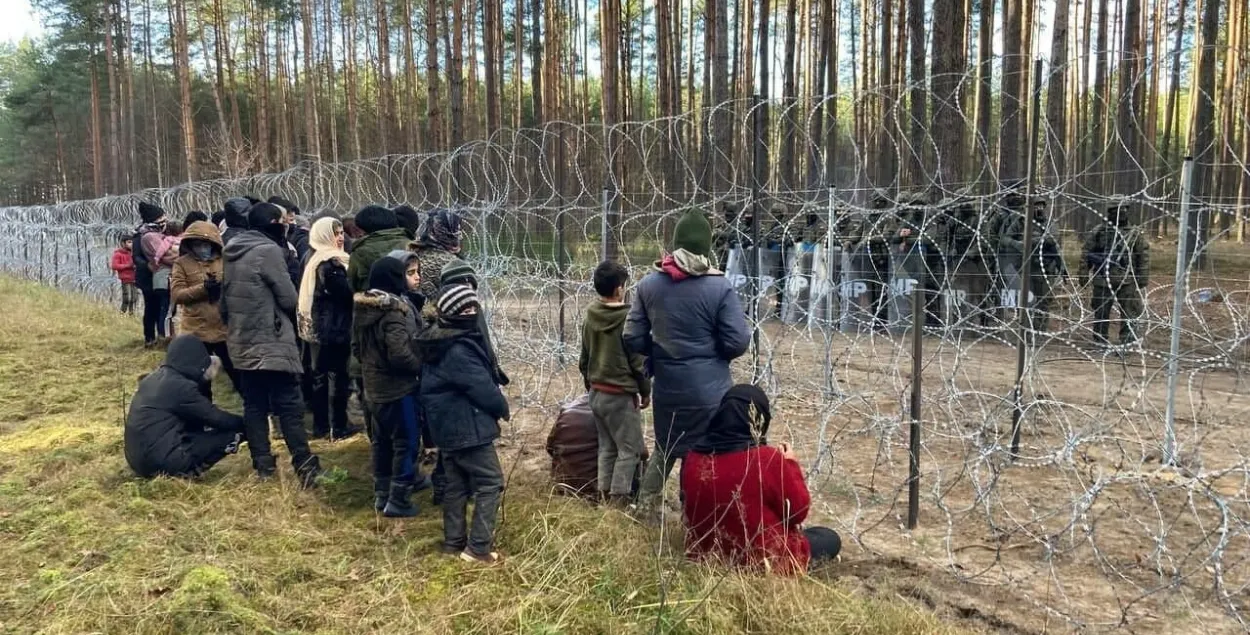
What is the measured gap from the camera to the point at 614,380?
384cm

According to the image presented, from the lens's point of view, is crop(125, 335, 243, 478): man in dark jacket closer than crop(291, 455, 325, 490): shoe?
Yes

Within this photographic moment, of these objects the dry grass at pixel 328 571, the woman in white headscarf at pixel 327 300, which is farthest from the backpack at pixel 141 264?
the woman in white headscarf at pixel 327 300

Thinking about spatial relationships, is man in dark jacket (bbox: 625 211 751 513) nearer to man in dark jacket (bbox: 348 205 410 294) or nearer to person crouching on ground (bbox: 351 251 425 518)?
person crouching on ground (bbox: 351 251 425 518)

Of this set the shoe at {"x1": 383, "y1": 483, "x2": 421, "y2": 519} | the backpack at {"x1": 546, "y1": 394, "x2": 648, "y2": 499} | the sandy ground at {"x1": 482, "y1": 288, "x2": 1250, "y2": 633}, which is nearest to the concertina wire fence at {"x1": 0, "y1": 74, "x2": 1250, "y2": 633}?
the sandy ground at {"x1": 482, "y1": 288, "x2": 1250, "y2": 633}

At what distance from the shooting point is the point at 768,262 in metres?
10.9

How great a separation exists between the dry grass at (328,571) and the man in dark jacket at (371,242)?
1.10 metres

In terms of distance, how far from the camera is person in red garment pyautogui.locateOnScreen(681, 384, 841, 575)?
2914 mm

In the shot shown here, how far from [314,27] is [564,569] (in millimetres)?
29030

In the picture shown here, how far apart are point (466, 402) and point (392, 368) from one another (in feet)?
→ 2.00

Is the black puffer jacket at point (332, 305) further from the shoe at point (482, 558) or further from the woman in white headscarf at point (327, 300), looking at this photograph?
the shoe at point (482, 558)

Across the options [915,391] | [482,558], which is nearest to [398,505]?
[482,558]

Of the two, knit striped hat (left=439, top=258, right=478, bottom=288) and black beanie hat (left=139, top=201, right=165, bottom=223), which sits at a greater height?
black beanie hat (left=139, top=201, right=165, bottom=223)

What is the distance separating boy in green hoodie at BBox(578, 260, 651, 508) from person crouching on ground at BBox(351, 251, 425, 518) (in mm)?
815

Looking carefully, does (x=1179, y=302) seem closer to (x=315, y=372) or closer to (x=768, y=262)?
(x=315, y=372)
